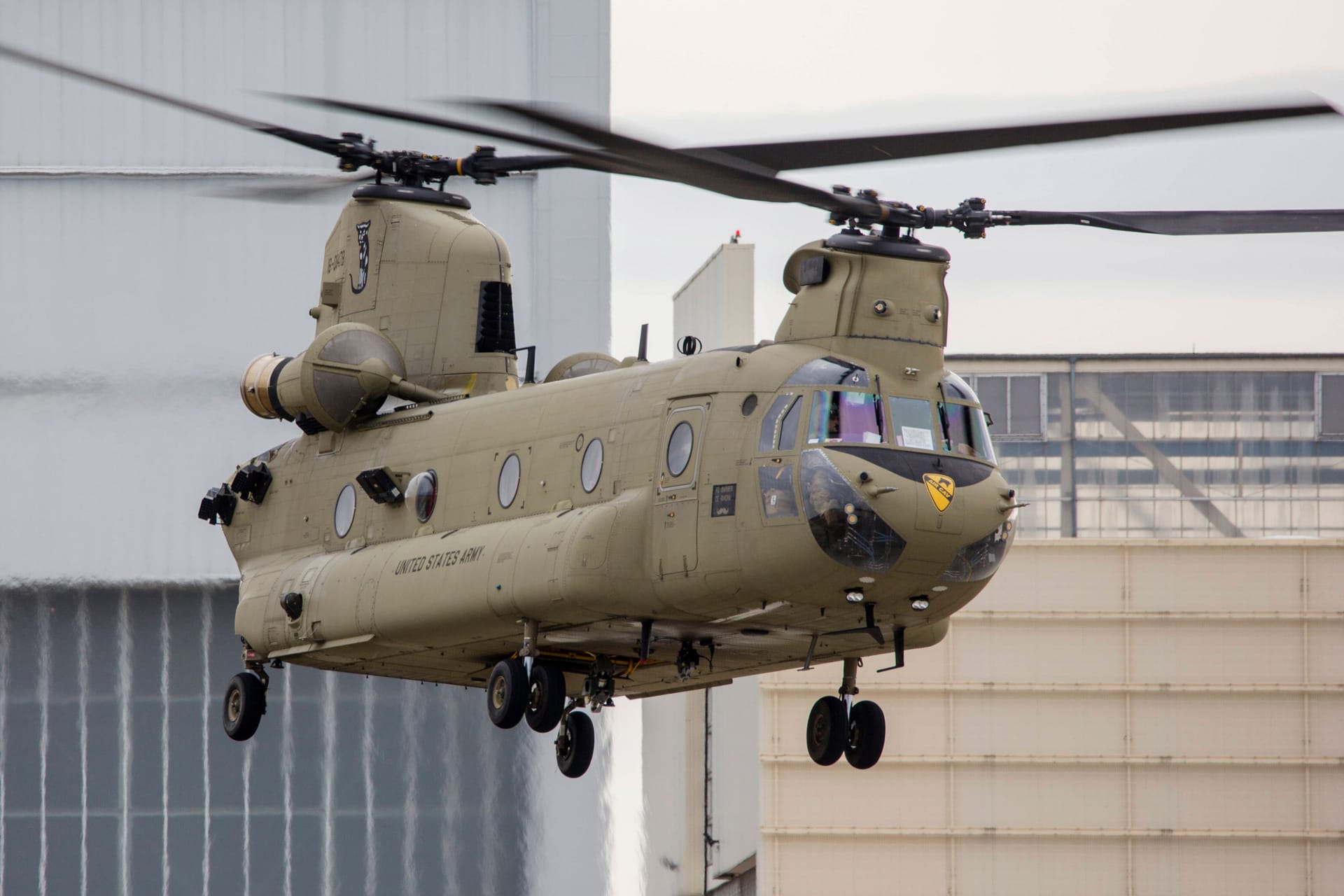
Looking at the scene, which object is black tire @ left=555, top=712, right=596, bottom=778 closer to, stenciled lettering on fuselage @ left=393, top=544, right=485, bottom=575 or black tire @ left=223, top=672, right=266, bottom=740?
stenciled lettering on fuselage @ left=393, top=544, right=485, bottom=575

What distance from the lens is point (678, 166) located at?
630 inches

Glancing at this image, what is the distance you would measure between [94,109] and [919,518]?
26238 mm

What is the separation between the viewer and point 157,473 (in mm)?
38031

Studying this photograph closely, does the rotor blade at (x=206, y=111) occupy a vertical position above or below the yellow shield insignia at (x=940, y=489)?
above

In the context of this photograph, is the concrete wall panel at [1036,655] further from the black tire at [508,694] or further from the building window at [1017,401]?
the black tire at [508,694]

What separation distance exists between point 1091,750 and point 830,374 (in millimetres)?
17573

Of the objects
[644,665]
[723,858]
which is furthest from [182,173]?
[644,665]

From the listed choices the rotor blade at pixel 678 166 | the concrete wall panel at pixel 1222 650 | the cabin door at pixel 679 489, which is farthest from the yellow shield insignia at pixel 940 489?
the concrete wall panel at pixel 1222 650

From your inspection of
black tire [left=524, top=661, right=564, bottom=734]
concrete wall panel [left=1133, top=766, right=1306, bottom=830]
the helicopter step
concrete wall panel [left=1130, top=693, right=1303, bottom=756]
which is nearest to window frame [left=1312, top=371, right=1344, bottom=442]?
concrete wall panel [left=1130, top=693, right=1303, bottom=756]

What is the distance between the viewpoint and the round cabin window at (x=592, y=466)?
19.7 m

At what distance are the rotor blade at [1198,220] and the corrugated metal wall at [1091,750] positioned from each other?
14729 millimetres

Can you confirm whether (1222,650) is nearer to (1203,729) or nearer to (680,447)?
(1203,729)

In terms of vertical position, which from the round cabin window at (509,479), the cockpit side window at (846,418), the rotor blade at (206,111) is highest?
the rotor blade at (206,111)

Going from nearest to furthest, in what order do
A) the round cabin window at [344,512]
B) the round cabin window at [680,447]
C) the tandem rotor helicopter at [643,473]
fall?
the tandem rotor helicopter at [643,473] < the round cabin window at [680,447] < the round cabin window at [344,512]
